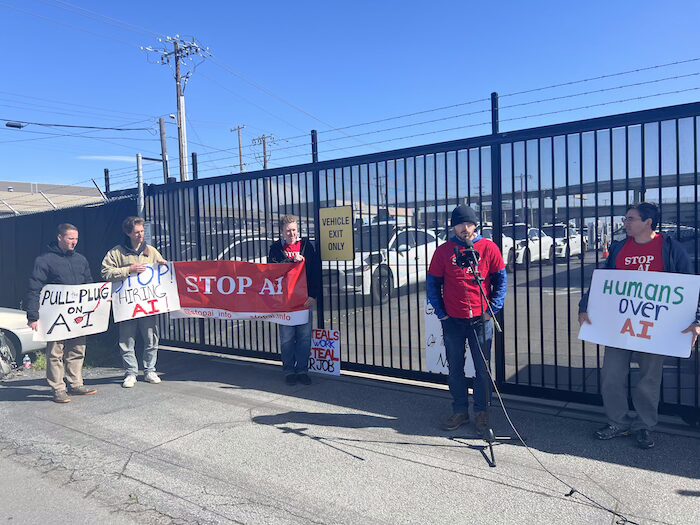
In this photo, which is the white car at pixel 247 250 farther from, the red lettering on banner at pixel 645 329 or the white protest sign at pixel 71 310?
the red lettering on banner at pixel 645 329

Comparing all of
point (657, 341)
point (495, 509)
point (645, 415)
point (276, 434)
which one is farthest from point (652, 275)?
point (276, 434)

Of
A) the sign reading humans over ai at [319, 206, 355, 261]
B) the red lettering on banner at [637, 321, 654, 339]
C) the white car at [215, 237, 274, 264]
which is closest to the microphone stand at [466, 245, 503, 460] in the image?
the red lettering on banner at [637, 321, 654, 339]

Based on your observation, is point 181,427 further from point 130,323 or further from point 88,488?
point 130,323

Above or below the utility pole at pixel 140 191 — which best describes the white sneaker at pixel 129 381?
below

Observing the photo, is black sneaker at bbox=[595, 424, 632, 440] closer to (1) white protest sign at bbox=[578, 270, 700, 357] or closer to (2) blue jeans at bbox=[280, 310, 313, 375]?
(1) white protest sign at bbox=[578, 270, 700, 357]

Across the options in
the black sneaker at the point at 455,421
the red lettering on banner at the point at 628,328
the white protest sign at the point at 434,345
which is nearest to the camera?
the red lettering on banner at the point at 628,328

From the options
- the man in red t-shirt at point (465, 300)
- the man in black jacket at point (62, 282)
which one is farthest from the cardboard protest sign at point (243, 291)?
the man in red t-shirt at point (465, 300)

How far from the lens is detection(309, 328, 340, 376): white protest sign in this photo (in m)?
6.44

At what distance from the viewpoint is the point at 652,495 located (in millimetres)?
3498

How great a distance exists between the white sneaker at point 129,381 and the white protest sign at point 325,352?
2162 millimetres

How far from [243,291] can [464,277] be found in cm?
317

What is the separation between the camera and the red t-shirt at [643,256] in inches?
166

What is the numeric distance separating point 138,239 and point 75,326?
124 centimetres

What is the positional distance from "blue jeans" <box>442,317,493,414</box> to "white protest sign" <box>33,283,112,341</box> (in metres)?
4.25
